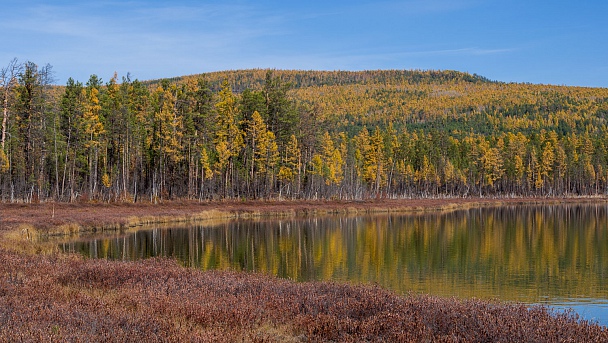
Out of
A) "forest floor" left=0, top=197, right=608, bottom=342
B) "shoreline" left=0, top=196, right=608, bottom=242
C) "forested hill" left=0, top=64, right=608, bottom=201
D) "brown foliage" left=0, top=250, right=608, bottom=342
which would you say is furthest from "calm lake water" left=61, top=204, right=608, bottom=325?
"forested hill" left=0, top=64, right=608, bottom=201

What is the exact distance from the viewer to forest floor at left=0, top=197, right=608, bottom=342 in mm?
9602

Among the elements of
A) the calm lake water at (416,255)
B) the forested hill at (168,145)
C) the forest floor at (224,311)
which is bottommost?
the calm lake water at (416,255)

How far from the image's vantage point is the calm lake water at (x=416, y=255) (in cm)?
2139

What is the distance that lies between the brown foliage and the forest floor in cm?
3

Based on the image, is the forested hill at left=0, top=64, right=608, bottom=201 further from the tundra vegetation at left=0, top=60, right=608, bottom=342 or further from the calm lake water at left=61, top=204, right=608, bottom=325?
the calm lake water at left=61, top=204, right=608, bottom=325

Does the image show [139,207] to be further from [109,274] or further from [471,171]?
[471,171]

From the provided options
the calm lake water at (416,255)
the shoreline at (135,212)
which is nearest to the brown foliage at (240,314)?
the calm lake water at (416,255)

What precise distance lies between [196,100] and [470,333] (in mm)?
67741

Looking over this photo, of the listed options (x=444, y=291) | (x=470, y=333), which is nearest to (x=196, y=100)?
(x=444, y=291)

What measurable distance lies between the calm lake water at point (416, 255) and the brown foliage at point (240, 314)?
5929mm

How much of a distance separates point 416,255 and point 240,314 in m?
22.1

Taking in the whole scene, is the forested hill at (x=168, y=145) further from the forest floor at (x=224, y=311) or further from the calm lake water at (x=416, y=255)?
the forest floor at (x=224, y=311)

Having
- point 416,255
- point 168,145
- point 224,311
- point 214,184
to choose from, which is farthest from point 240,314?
Answer: point 214,184

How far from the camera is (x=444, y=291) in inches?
806
